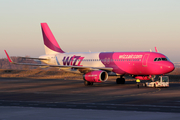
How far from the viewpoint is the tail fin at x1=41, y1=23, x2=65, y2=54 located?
182 ft

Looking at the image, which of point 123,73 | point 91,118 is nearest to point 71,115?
point 91,118

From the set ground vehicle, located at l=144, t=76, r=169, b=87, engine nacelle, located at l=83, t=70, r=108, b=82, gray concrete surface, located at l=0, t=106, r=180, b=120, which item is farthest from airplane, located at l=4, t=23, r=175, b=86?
gray concrete surface, located at l=0, t=106, r=180, b=120

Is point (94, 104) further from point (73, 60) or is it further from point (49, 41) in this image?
point (49, 41)

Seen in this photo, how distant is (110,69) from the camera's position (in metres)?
43.9

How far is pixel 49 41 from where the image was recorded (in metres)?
56.0

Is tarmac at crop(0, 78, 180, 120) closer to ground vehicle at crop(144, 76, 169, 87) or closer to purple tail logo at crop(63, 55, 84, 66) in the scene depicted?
ground vehicle at crop(144, 76, 169, 87)

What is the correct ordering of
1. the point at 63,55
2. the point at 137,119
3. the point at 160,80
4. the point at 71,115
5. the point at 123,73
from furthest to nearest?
the point at 63,55, the point at 123,73, the point at 160,80, the point at 71,115, the point at 137,119

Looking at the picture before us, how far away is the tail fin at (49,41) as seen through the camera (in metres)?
55.5

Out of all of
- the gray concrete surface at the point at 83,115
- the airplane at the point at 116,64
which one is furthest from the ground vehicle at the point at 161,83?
the gray concrete surface at the point at 83,115

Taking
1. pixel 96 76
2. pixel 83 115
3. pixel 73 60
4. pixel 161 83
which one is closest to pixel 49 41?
pixel 73 60

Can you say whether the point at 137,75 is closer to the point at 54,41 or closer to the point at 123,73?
the point at 123,73

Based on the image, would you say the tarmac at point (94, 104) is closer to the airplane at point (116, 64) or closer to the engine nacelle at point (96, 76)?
the engine nacelle at point (96, 76)

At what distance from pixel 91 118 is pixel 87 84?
92.5 ft

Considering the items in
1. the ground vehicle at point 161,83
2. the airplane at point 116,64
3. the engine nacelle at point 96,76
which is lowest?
the ground vehicle at point 161,83
